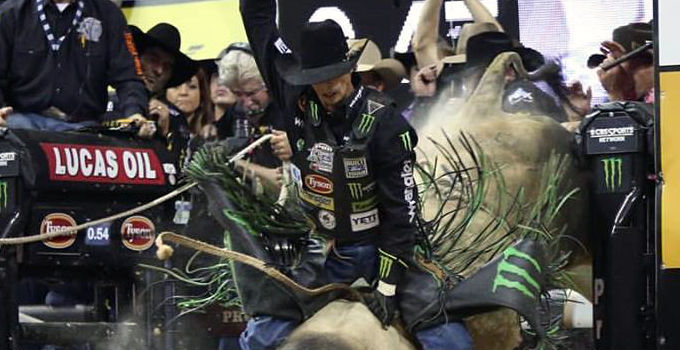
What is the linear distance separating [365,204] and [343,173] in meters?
0.19

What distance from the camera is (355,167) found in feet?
19.5

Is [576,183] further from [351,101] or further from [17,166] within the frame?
[17,166]

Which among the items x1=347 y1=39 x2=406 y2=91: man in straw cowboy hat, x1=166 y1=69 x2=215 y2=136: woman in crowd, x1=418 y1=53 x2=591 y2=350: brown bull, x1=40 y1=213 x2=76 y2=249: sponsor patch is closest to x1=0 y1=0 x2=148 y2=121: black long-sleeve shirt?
x1=40 y1=213 x2=76 y2=249: sponsor patch

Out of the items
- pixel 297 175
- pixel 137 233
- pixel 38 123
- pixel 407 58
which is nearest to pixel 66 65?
pixel 38 123

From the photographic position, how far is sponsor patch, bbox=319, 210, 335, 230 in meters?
6.12

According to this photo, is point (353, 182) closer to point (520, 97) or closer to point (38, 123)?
point (520, 97)

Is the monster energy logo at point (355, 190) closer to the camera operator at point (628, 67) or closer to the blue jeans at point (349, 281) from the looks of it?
the blue jeans at point (349, 281)

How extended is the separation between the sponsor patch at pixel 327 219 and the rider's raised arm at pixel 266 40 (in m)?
0.59

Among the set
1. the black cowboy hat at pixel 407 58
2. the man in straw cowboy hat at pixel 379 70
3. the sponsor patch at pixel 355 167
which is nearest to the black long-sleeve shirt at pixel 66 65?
the man in straw cowboy hat at pixel 379 70

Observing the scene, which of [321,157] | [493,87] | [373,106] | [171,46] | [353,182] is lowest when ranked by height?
[353,182]

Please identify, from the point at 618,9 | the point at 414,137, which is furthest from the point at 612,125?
the point at 414,137

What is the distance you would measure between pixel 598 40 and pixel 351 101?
2523mm

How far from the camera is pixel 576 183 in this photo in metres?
7.61

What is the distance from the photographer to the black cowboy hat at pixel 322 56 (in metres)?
5.93
